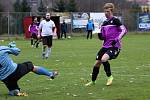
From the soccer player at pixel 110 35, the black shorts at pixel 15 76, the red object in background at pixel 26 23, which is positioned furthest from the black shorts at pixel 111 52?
the red object in background at pixel 26 23

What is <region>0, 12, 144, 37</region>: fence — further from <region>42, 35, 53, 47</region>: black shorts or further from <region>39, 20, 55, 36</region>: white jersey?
<region>42, 35, 53, 47</region>: black shorts

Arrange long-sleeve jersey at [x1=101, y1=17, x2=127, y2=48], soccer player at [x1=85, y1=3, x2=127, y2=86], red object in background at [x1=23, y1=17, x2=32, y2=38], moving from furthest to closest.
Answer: red object in background at [x1=23, y1=17, x2=32, y2=38] < long-sleeve jersey at [x1=101, y1=17, x2=127, y2=48] < soccer player at [x1=85, y1=3, x2=127, y2=86]

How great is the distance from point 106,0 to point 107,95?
8802 cm

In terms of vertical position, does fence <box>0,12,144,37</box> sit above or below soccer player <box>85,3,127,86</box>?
below

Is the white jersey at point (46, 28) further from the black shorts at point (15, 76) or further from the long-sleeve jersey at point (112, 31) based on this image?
the black shorts at point (15, 76)

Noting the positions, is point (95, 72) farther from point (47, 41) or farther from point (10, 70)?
point (47, 41)

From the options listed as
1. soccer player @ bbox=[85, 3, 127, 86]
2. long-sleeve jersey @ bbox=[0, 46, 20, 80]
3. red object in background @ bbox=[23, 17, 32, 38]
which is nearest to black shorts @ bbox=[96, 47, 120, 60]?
soccer player @ bbox=[85, 3, 127, 86]

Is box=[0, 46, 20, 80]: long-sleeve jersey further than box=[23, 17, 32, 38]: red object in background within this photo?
No

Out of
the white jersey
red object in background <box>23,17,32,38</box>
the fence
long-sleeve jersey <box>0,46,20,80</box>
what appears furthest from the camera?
the fence

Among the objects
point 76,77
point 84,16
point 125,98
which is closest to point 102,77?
point 76,77

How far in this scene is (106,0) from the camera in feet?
325

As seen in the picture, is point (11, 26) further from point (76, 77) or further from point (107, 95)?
point (107, 95)

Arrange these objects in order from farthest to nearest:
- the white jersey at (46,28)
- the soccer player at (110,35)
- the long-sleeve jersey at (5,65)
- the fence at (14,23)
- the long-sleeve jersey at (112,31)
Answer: the fence at (14,23) → the white jersey at (46,28) → the long-sleeve jersey at (112,31) → the soccer player at (110,35) → the long-sleeve jersey at (5,65)

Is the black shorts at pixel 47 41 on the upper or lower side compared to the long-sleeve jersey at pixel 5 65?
lower
